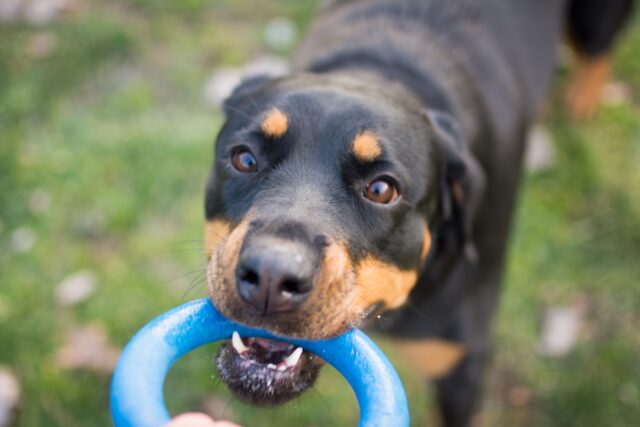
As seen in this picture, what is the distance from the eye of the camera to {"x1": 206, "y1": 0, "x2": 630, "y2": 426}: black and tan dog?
2104mm

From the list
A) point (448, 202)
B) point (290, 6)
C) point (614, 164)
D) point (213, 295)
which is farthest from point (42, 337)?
point (614, 164)

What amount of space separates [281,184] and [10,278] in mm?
2468

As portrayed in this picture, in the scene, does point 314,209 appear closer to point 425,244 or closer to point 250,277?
point 250,277

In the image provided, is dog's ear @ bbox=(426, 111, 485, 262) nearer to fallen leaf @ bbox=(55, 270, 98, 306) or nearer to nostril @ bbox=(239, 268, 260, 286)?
nostril @ bbox=(239, 268, 260, 286)

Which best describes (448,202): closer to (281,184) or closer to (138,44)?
(281,184)

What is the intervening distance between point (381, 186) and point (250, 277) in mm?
669

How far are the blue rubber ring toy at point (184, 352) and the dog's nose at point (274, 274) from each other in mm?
179

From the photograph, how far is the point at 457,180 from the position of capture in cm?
275

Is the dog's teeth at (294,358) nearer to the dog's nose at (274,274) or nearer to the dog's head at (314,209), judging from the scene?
the dog's head at (314,209)

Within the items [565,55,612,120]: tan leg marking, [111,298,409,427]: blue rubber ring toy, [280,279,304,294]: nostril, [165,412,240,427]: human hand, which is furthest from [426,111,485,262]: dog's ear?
[565,55,612,120]: tan leg marking

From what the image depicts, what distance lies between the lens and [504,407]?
3.80 metres

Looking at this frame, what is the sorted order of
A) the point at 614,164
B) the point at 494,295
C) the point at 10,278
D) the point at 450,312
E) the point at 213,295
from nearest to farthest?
the point at 213,295
the point at 450,312
the point at 494,295
the point at 10,278
the point at 614,164

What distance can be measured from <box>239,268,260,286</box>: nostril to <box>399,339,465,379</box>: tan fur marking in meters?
1.33

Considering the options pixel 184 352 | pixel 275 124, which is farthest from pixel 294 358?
pixel 275 124
